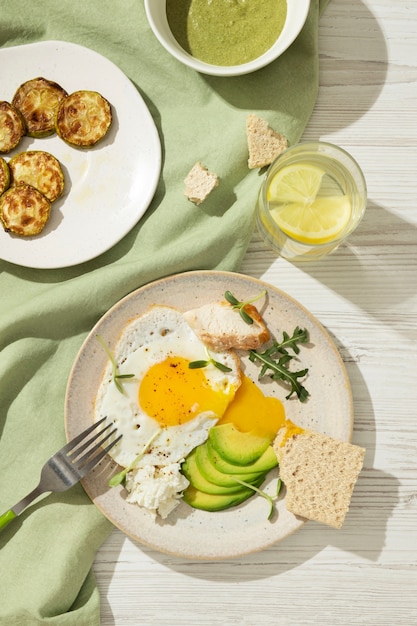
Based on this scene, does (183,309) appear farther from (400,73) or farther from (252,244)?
(400,73)

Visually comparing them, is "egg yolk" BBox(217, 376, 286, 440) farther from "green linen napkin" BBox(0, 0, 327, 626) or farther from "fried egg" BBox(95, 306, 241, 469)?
"green linen napkin" BBox(0, 0, 327, 626)

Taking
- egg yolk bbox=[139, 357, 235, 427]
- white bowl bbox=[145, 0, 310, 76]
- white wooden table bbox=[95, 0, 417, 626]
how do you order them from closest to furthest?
white bowl bbox=[145, 0, 310, 76], egg yolk bbox=[139, 357, 235, 427], white wooden table bbox=[95, 0, 417, 626]

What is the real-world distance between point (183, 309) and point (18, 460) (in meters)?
0.84

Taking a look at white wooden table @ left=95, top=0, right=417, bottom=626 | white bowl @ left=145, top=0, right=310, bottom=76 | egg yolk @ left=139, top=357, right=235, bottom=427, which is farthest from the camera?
white wooden table @ left=95, top=0, right=417, bottom=626

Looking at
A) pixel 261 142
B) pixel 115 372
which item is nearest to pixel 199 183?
pixel 261 142

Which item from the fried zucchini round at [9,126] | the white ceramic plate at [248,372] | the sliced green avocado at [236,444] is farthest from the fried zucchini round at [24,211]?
the sliced green avocado at [236,444]

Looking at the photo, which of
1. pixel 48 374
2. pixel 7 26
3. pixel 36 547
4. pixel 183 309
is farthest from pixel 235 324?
pixel 7 26

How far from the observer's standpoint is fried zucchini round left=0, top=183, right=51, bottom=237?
2.35m

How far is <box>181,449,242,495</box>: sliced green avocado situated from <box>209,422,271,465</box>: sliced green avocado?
0.09 metres

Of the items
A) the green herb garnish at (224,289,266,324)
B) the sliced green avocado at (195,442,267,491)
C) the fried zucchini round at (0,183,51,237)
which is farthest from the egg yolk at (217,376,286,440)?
the fried zucchini round at (0,183,51,237)

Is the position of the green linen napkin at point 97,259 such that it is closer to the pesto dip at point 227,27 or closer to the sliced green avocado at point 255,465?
the pesto dip at point 227,27

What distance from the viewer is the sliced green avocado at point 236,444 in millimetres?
2312

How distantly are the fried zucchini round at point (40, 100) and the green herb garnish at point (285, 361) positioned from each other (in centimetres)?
115

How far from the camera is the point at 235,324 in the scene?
7.55 feet
